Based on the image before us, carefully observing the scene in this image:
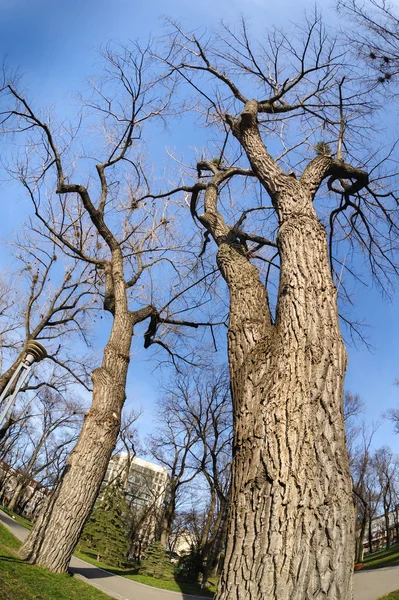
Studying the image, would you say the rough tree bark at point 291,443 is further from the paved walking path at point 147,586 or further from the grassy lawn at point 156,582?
the grassy lawn at point 156,582

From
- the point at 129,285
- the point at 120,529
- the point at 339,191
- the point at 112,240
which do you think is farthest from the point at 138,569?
the point at 339,191

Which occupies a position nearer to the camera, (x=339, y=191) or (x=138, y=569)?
(x=339, y=191)

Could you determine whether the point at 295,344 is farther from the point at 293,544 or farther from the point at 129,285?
the point at 129,285

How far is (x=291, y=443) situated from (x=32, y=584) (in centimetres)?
A: 373

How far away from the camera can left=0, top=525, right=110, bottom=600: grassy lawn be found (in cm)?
371

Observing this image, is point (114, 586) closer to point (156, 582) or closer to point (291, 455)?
point (156, 582)

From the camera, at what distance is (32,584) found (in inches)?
162

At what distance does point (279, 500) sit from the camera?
1995 millimetres

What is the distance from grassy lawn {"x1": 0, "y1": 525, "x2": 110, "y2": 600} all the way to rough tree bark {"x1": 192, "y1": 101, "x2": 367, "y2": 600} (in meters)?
2.72

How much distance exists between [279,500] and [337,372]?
86cm

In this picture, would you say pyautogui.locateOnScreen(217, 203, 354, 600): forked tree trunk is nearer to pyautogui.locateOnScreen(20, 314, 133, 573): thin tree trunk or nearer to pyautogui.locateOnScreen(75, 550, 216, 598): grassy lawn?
pyautogui.locateOnScreen(20, 314, 133, 573): thin tree trunk

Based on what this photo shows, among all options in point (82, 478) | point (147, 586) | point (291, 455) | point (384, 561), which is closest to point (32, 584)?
point (82, 478)

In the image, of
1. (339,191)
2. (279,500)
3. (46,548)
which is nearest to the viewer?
(279,500)

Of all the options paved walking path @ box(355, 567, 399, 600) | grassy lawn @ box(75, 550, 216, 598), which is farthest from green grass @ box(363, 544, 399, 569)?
grassy lawn @ box(75, 550, 216, 598)
